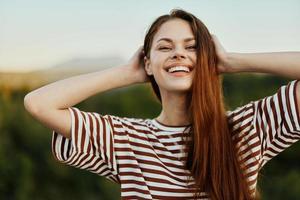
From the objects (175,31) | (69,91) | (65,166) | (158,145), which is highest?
(175,31)

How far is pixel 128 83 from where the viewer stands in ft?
5.08

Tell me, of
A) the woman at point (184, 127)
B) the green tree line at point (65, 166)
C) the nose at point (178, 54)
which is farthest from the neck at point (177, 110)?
the green tree line at point (65, 166)

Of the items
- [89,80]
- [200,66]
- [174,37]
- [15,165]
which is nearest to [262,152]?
[200,66]

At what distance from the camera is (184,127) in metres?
1.47

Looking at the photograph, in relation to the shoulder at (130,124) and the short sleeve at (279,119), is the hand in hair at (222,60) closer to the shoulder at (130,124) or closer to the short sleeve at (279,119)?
the short sleeve at (279,119)

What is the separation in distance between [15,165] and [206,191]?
320cm

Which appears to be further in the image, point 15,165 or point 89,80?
point 15,165

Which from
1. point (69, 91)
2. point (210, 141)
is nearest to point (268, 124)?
point (210, 141)

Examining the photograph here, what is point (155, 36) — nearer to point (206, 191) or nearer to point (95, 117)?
point (95, 117)

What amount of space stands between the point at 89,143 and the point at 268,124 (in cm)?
45

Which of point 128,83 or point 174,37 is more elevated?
point 174,37

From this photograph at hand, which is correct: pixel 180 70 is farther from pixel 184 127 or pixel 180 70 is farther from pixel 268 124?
pixel 268 124

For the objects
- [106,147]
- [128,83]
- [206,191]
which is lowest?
[206,191]

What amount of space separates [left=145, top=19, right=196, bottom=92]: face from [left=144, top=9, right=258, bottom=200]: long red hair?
2 centimetres
